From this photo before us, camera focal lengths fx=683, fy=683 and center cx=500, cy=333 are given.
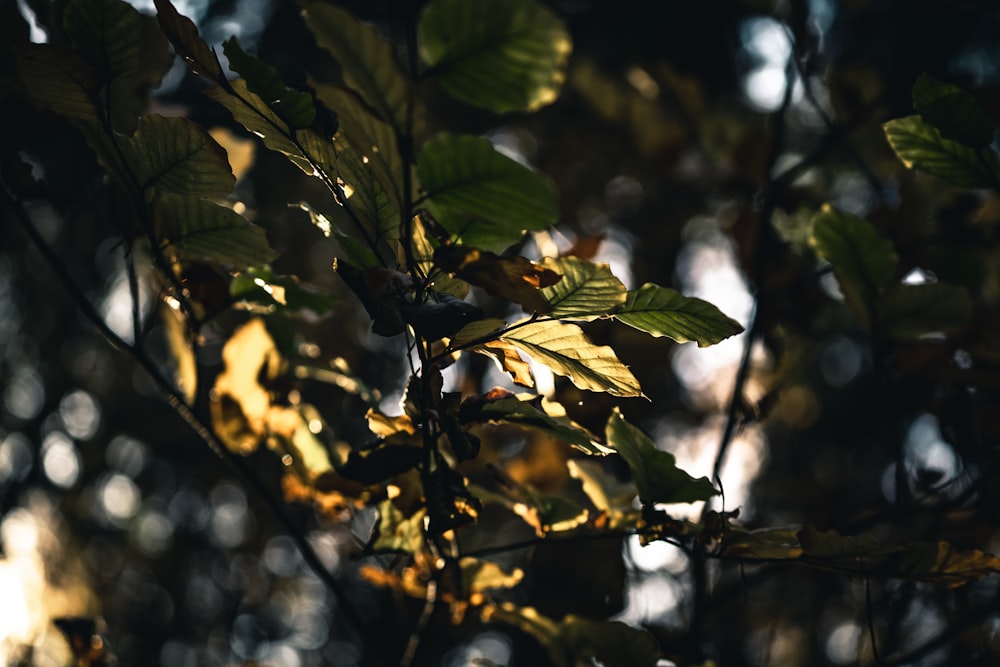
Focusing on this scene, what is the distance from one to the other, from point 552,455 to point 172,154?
0.59m

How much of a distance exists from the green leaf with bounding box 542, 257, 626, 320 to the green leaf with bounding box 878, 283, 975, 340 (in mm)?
506

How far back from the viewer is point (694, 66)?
2.70 m

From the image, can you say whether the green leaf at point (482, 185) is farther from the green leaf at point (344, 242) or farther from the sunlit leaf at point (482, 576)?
the sunlit leaf at point (482, 576)

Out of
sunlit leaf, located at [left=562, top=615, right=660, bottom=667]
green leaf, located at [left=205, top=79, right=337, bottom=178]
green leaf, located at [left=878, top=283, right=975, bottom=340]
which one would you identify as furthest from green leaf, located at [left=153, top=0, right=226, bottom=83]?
green leaf, located at [left=878, top=283, right=975, bottom=340]

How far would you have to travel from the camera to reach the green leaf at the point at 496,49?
428mm

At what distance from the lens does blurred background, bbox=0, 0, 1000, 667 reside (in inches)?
38.2

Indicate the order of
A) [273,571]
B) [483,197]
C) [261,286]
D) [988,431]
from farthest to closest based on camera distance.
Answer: [273,571], [988,431], [261,286], [483,197]

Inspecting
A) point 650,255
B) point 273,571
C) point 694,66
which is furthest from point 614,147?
point 273,571

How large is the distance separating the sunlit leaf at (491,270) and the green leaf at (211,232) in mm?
242

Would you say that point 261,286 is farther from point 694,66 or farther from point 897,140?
point 694,66

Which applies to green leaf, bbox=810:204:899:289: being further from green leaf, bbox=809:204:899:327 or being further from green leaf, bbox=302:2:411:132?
green leaf, bbox=302:2:411:132

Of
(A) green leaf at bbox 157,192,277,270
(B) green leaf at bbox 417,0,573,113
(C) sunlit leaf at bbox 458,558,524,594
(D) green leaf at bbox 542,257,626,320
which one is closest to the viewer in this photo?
(B) green leaf at bbox 417,0,573,113

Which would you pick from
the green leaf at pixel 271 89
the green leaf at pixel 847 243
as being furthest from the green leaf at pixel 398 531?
the green leaf at pixel 847 243

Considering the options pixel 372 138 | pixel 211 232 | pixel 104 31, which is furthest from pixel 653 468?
pixel 104 31
